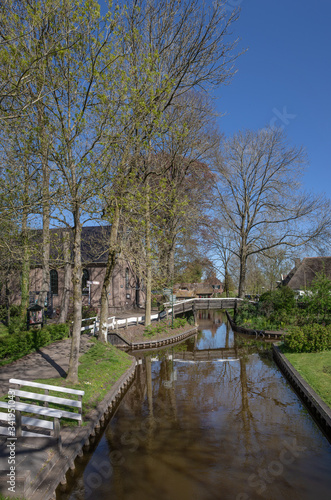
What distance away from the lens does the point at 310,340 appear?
15.9 m

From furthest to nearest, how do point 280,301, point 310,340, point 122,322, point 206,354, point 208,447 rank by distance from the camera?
point 280,301, point 122,322, point 206,354, point 310,340, point 208,447

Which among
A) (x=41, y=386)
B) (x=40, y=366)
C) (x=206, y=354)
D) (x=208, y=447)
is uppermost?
(x=41, y=386)

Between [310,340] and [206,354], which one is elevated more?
[310,340]

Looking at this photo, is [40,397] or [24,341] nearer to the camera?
[40,397]

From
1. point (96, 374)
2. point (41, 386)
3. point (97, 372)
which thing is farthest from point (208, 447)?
point (97, 372)

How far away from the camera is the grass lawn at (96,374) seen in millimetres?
8977

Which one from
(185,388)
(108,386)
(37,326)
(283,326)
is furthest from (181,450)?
(283,326)

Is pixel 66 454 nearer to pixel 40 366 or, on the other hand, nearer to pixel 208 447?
pixel 208 447

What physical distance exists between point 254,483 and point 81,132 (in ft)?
29.9

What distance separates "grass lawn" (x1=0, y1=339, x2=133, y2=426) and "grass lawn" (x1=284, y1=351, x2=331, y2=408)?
6.56 metres

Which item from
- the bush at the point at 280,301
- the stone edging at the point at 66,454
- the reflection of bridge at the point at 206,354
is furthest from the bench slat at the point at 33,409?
the bush at the point at 280,301

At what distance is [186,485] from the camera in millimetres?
6238

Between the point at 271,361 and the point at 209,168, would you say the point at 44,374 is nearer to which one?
the point at 271,361

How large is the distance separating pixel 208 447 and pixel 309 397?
4.28m
